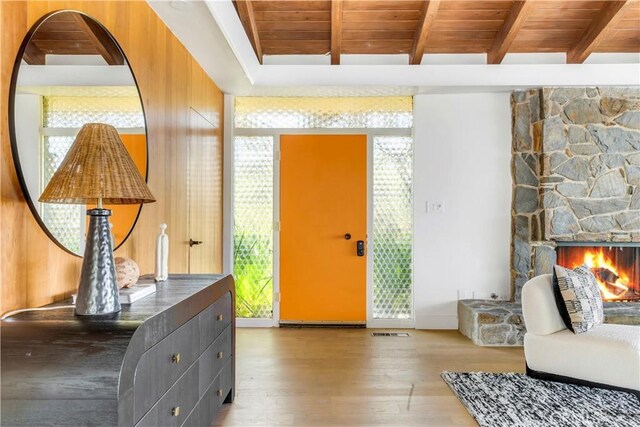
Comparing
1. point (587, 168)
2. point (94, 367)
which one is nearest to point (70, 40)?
point (94, 367)

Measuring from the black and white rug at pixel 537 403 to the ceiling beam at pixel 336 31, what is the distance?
2.91 m

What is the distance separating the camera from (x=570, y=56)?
372cm

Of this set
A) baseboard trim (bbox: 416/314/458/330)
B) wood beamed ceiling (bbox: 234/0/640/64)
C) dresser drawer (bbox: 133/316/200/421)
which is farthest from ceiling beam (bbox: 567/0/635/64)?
dresser drawer (bbox: 133/316/200/421)

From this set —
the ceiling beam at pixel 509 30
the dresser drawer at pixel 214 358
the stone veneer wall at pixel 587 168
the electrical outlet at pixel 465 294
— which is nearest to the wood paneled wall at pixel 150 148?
the dresser drawer at pixel 214 358

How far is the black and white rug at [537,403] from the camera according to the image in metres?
2.17

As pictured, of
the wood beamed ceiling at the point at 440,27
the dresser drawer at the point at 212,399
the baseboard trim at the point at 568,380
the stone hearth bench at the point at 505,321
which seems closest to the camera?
the dresser drawer at the point at 212,399

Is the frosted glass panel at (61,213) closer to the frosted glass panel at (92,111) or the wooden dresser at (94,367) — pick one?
the frosted glass panel at (92,111)

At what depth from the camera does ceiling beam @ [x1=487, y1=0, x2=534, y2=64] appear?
3043mm

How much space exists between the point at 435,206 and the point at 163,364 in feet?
10.6

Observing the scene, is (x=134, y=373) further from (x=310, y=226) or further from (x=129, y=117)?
(x=310, y=226)

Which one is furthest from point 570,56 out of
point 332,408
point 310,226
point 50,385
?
point 50,385

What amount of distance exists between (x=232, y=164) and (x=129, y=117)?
206 centimetres

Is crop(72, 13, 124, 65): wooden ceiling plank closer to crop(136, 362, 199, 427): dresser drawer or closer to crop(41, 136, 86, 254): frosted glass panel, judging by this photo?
crop(41, 136, 86, 254): frosted glass panel

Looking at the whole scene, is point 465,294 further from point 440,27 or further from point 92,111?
point 92,111
